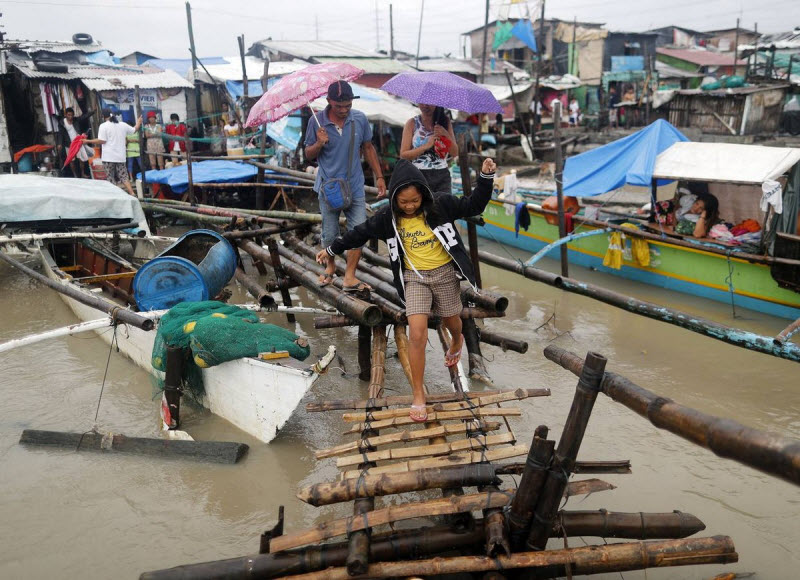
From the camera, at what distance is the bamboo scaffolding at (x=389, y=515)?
318 cm

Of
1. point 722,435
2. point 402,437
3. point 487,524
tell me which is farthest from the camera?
point 402,437

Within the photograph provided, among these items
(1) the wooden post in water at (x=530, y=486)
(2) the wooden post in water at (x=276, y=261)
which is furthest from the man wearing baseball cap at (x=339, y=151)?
(1) the wooden post in water at (x=530, y=486)

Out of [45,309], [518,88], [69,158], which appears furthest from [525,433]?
[518,88]

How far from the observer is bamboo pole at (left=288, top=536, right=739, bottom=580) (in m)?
2.94

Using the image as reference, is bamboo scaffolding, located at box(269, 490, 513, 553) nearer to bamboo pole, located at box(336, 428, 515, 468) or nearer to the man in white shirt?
bamboo pole, located at box(336, 428, 515, 468)

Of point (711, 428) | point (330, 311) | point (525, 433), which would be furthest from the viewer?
point (330, 311)

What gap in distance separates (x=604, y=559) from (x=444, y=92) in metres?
4.23

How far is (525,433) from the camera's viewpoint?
575cm

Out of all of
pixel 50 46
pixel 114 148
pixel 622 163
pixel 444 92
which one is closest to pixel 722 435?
pixel 444 92

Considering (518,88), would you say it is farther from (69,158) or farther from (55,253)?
(55,253)

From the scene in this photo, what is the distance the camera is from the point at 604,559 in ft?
9.70

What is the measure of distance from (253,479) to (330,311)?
2491 millimetres

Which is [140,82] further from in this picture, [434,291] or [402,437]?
[402,437]

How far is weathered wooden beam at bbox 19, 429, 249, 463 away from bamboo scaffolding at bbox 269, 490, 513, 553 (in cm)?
212
